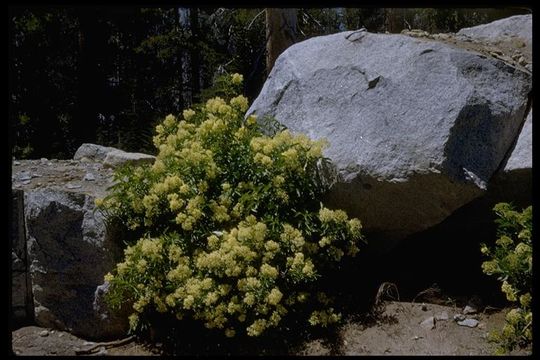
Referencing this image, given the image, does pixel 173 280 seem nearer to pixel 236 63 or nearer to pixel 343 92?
pixel 343 92

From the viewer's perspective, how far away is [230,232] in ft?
13.1

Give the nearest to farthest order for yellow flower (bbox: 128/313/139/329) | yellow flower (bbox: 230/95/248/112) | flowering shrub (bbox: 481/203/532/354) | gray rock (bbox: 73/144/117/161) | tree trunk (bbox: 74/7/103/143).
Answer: flowering shrub (bbox: 481/203/532/354) < yellow flower (bbox: 128/313/139/329) < yellow flower (bbox: 230/95/248/112) < gray rock (bbox: 73/144/117/161) < tree trunk (bbox: 74/7/103/143)

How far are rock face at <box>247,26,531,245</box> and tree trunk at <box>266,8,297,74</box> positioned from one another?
8.58 ft

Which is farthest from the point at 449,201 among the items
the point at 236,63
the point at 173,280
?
the point at 236,63

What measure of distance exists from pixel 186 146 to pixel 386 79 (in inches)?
60.9

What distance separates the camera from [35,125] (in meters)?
9.87

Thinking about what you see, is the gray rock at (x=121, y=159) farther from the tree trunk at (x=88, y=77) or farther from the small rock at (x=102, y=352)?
the tree trunk at (x=88, y=77)

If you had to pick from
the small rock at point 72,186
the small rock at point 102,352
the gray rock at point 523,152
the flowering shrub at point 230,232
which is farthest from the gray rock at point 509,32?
the small rock at point 102,352

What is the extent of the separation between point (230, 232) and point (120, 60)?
7.39 m

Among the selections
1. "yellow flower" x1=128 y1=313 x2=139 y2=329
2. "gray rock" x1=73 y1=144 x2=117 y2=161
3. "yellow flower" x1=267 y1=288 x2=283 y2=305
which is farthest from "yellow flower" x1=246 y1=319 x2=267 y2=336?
"gray rock" x1=73 y1=144 x2=117 y2=161

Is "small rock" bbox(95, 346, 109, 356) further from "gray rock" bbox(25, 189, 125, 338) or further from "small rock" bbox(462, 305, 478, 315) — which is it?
"small rock" bbox(462, 305, 478, 315)

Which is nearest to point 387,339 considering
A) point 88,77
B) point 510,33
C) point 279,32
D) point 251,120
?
point 251,120

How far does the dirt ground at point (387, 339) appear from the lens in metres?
3.92

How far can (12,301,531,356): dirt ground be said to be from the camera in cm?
392
